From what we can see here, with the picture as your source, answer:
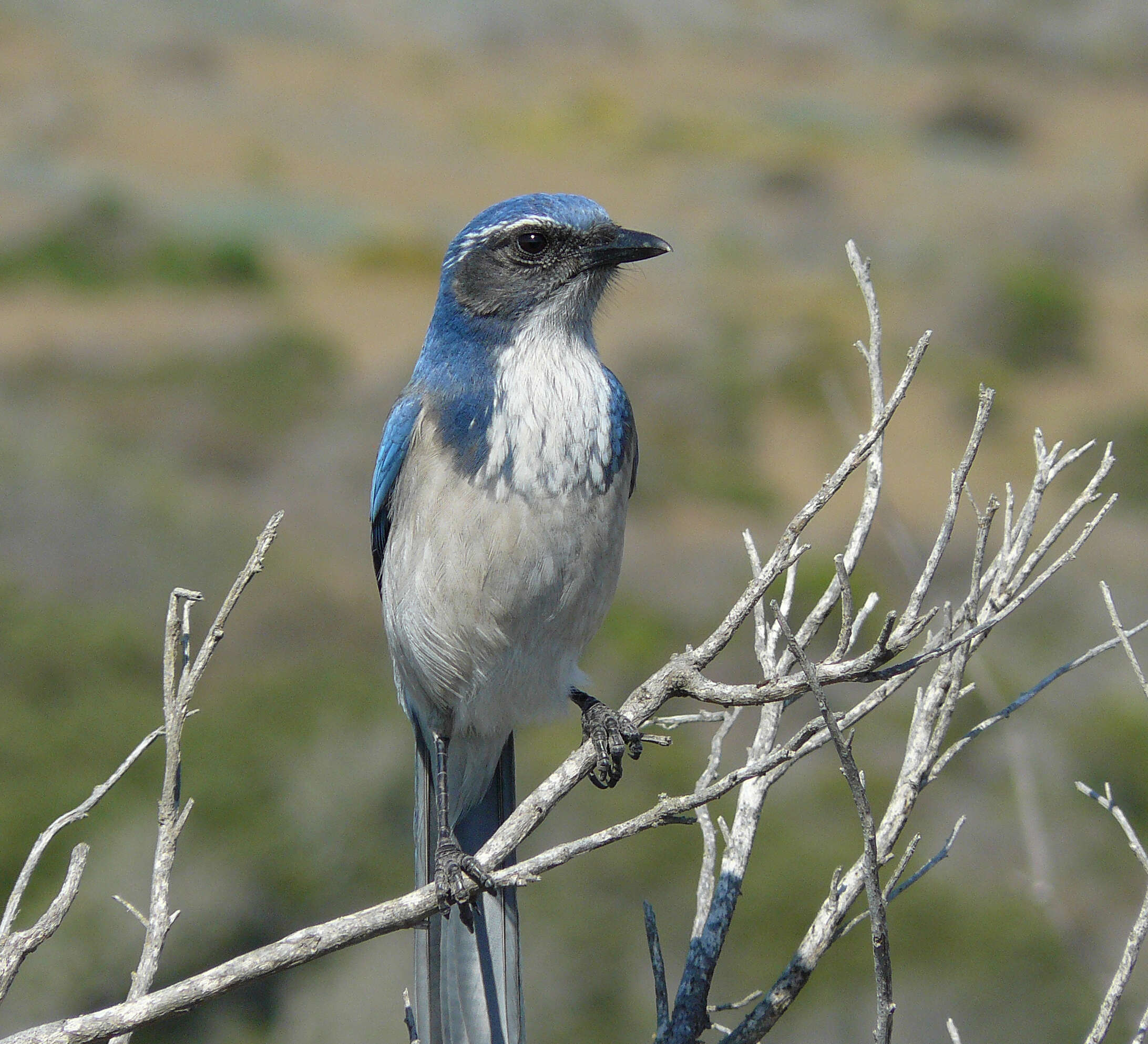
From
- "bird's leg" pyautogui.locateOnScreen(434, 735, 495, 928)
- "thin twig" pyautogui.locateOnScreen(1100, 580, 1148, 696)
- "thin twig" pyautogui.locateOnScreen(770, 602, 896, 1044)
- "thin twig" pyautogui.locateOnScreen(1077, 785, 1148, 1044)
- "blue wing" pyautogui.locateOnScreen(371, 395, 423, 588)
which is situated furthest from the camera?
"blue wing" pyautogui.locateOnScreen(371, 395, 423, 588)

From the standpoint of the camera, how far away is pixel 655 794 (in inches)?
444

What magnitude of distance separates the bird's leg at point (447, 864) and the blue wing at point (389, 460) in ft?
2.25

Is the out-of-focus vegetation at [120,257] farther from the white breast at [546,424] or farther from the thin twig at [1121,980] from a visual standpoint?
the thin twig at [1121,980]

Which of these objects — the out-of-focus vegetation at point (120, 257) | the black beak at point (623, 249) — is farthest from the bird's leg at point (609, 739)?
the out-of-focus vegetation at point (120, 257)

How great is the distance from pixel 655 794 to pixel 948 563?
807 centimetres

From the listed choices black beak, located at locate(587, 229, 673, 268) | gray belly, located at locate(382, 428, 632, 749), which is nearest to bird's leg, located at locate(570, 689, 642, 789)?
gray belly, located at locate(382, 428, 632, 749)

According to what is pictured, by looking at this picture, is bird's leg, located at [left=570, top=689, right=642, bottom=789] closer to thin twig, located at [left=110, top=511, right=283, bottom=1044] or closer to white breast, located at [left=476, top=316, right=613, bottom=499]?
white breast, located at [left=476, top=316, right=613, bottom=499]

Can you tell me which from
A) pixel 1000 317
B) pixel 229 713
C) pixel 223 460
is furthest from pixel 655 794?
pixel 1000 317

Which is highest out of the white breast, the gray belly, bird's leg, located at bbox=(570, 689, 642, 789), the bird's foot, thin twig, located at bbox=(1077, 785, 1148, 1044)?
the white breast

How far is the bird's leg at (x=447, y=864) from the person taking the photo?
2.82 metres

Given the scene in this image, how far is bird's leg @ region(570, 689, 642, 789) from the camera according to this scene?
134 inches

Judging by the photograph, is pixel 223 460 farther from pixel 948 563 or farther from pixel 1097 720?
pixel 1097 720

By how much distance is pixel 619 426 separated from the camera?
3918 millimetres

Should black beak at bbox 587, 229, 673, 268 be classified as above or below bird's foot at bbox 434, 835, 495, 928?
above
